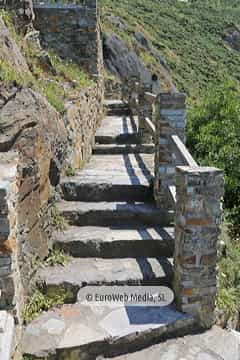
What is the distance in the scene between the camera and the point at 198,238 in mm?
3600

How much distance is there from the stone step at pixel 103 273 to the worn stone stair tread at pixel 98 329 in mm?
230

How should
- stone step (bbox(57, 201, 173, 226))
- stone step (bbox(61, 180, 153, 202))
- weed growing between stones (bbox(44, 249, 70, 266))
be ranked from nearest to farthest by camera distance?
weed growing between stones (bbox(44, 249, 70, 266))
stone step (bbox(57, 201, 173, 226))
stone step (bbox(61, 180, 153, 202))

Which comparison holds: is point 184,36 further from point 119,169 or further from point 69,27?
point 119,169

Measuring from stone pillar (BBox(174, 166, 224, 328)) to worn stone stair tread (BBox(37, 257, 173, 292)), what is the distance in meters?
0.42

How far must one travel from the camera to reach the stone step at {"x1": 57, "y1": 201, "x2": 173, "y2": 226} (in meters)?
4.88

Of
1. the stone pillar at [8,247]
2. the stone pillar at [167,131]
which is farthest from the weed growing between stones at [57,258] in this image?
the stone pillar at [167,131]

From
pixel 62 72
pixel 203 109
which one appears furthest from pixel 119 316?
pixel 203 109

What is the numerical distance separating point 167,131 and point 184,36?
3732 cm

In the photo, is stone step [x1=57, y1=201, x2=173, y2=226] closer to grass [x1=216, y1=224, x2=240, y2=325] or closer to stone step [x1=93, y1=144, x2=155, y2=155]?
grass [x1=216, y1=224, x2=240, y2=325]

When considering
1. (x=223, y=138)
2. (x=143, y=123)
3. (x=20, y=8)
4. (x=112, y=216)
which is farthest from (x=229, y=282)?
(x=20, y=8)

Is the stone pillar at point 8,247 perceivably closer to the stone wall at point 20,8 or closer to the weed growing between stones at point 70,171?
the weed growing between stones at point 70,171

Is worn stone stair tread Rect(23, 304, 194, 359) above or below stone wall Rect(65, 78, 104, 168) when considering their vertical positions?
below

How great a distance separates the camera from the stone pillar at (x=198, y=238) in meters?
3.54

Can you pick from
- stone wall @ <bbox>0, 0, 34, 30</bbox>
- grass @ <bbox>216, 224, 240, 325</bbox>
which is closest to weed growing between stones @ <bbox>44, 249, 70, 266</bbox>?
grass @ <bbox>216, 224, 240, 325</bbox>
